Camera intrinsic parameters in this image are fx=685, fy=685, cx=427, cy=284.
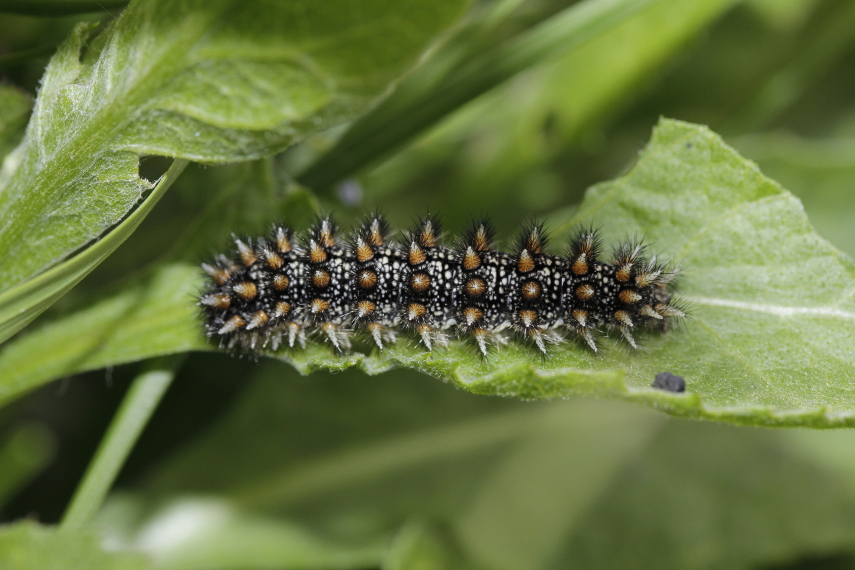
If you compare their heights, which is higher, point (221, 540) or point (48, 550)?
point (48, 550)

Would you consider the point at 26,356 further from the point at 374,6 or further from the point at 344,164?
the point at 374,6

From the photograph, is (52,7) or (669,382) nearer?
(669,382)

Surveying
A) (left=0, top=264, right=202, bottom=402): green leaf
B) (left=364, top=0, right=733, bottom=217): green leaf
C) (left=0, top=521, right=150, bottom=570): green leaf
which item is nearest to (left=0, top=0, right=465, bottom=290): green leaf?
(left=0, top=264, right=202, bottom=402): green leaf

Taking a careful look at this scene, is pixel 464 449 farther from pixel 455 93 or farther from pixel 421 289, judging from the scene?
pixel 455 93

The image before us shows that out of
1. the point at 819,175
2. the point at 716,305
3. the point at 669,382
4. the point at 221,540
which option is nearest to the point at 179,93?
the point at 669,382

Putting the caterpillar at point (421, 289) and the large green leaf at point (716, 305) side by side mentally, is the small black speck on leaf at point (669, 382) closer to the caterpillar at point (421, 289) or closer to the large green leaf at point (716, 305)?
the large green leaf at point (716, 305)

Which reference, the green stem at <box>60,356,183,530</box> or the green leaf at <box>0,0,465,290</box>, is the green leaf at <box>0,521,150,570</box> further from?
the green leaf at <box>0,0,465,290</box>

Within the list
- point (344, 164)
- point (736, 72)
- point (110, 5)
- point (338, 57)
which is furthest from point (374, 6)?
point (736, 72)
